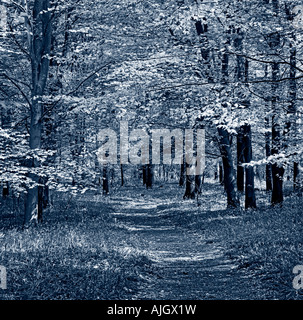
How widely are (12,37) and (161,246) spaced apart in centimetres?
842

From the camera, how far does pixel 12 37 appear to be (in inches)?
508

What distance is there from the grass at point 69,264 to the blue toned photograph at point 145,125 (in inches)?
1.5

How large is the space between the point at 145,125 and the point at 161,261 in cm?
820

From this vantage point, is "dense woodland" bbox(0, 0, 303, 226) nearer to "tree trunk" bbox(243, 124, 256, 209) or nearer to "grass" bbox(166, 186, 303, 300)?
"grass" bbox(166, 186, 303, 300)

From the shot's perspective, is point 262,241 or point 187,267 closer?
point 187,267

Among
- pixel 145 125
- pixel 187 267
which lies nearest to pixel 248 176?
pixel 145 125

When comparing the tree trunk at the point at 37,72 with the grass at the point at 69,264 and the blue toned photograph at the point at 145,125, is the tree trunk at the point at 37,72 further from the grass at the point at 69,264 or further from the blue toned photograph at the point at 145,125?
the grass at the point at 69,264

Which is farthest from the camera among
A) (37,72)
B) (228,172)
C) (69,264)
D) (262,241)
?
(228,172)

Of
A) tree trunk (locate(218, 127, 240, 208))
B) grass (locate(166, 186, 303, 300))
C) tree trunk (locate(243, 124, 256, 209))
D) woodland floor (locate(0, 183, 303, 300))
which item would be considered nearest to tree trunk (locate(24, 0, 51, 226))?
woodland floor (locate(0, 183, 303, 300))

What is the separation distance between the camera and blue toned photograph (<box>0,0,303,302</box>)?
8055mm

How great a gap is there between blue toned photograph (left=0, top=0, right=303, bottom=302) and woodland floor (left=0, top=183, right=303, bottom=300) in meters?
0.04

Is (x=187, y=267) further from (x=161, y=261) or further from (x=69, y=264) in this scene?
(x=69, y=264)

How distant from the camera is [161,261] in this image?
10.8m
